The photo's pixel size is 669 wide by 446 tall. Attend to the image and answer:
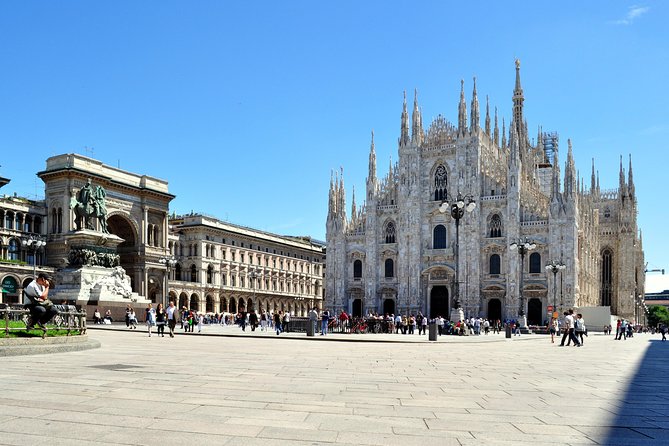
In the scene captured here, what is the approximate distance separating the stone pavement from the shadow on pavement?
Result: 0.06 ft

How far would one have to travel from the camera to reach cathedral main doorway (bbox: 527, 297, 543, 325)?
60938 mm

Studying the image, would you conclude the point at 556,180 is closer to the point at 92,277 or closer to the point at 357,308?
the point at 357,308

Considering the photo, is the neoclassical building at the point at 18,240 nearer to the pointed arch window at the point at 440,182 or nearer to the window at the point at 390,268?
the window at the point at 390,268

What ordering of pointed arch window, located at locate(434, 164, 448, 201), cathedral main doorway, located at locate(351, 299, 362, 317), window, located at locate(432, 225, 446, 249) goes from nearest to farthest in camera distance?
→ window, located at locate(432, 225, 446, 249) → pointed arch window, located at locate(434, 164, 448, 201) → cathedral main doorway, located at locate(351, 299, 362, 317)

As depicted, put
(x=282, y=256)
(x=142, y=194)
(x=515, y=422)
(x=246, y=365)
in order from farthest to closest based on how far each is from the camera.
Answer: (x=282, y=256) < (x=142, y=194) < (x=246, y=365) < (x=515, y=422)

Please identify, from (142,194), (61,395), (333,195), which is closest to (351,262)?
(333,195)

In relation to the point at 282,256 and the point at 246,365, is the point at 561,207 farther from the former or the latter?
the point at 246,365

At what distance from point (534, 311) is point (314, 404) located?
185 ft

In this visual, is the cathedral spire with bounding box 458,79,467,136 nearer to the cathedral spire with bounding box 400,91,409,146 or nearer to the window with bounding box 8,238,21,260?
the cathedral spire with bounding box 400,91,409,146

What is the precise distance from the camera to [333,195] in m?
72.3

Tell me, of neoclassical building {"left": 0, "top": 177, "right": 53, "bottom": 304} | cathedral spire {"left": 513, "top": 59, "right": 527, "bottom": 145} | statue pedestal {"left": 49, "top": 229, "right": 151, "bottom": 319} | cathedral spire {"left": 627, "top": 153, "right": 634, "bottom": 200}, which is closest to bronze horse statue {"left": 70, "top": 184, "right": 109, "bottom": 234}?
statue pedestal {"left": 49, "top": 229, "right": 151, "bottom": 319}

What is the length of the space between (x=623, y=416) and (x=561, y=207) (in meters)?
55.4

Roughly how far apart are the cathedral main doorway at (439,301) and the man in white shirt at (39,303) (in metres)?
53.8

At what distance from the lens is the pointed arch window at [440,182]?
66.7 meters
